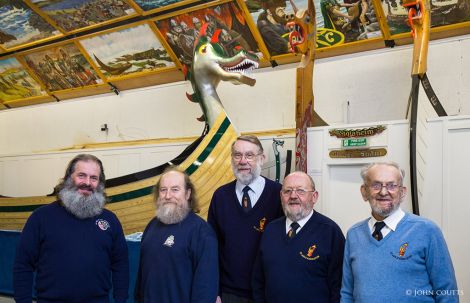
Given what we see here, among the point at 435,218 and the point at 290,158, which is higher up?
the point at 290,158

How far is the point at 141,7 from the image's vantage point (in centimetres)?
654

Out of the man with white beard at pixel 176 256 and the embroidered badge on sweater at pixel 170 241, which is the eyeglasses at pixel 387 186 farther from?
the embroidered badge on sweater at pixel 170 241

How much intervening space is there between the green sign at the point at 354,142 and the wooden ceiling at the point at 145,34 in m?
1.91

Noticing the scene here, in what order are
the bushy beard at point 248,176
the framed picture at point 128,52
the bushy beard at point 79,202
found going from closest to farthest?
the bushy beard at point 79,202 → the bushy beard at point 248,176 → the framed picture at point 128,52

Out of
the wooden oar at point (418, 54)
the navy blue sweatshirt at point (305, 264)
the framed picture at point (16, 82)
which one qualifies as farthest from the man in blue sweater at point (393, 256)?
the framed picture at point (16, 82)

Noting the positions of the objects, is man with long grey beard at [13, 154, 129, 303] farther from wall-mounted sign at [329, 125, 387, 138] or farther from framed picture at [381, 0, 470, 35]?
framed picture at [381, 0, 470, 35]

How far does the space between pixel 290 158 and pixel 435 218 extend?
1.54 meters

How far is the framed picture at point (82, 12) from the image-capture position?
6781mm

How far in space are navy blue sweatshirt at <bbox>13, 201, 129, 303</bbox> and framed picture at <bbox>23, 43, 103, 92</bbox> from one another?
5.88 metres

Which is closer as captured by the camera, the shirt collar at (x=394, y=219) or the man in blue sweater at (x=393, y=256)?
the man in blue sweater at (x=393, y=256)

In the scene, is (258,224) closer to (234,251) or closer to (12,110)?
(234,251)

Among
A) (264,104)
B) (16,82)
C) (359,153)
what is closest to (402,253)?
(359,153)

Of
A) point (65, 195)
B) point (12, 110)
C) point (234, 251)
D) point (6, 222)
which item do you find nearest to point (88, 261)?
point (65, 195)

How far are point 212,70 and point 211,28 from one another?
1.91 metres
